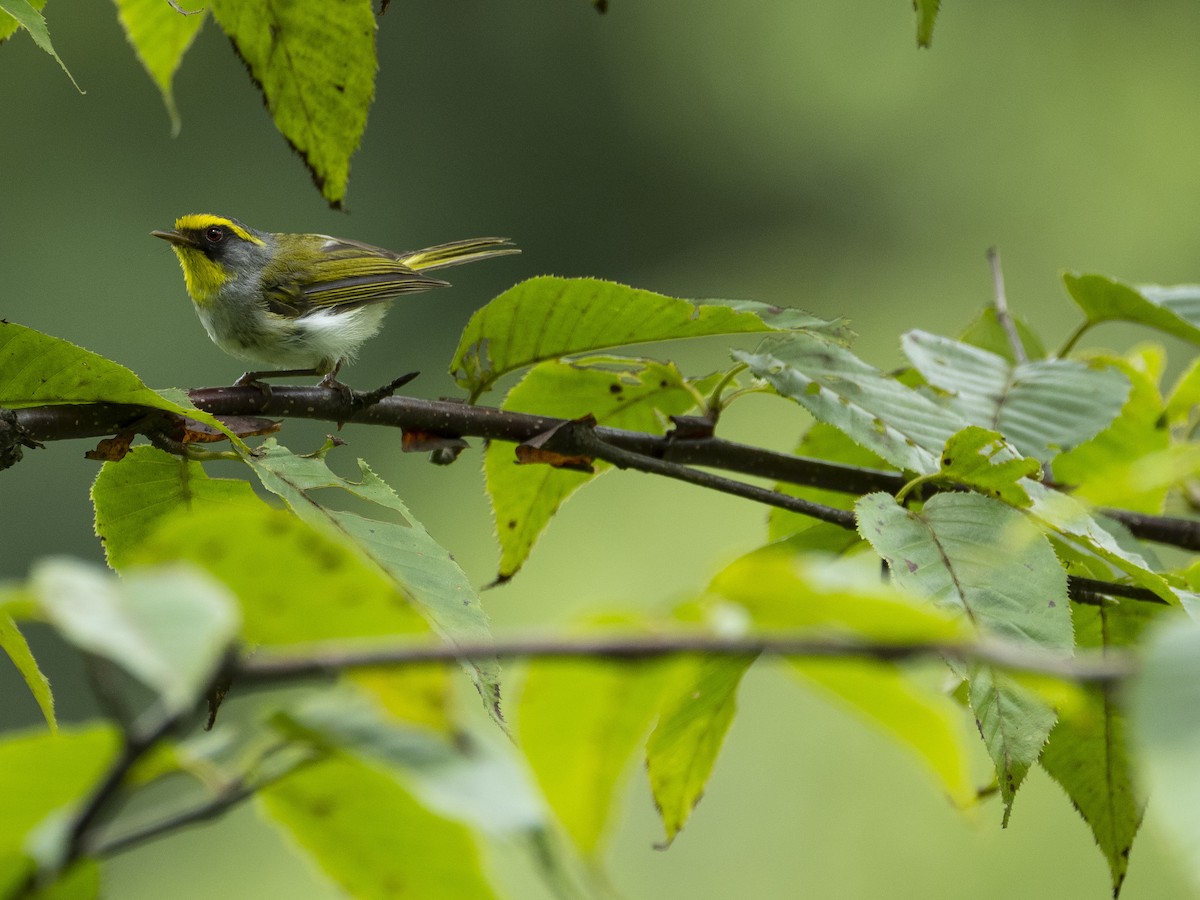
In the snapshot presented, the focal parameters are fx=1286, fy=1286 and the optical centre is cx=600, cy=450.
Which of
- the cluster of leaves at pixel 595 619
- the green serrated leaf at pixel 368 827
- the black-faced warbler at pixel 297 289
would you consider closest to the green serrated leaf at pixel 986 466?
the cluster of leaves at pixel 595 619

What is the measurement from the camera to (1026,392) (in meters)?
1.04

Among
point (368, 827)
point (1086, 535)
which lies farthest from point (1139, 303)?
point (368, 827)

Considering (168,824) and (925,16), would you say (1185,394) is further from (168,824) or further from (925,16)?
(168,824)

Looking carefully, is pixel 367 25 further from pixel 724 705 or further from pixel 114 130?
pixel 114 130

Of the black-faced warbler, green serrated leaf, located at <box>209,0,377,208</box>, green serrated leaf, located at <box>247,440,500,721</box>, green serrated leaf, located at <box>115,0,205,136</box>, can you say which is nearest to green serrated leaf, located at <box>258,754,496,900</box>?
Answer: green serrated leaf, located at <box>247,440,500,721</box>

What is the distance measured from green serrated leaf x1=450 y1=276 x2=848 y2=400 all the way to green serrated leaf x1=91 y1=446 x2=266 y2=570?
0.22 m

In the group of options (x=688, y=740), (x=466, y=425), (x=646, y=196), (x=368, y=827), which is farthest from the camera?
(x=646, y=196)

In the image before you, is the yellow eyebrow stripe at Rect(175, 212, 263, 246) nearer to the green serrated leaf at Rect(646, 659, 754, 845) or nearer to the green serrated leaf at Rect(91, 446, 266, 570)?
the green serrated leaf at Rect(91, 446, 266, 570)

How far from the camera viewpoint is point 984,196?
10383 millimetres

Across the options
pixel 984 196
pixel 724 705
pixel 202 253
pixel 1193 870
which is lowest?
pixel 984 196

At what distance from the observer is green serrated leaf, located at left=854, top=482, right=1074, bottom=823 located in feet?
2.15

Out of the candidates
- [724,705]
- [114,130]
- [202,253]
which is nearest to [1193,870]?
[724,705]

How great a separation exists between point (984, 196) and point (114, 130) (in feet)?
23.3

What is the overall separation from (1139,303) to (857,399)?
1.22ft
